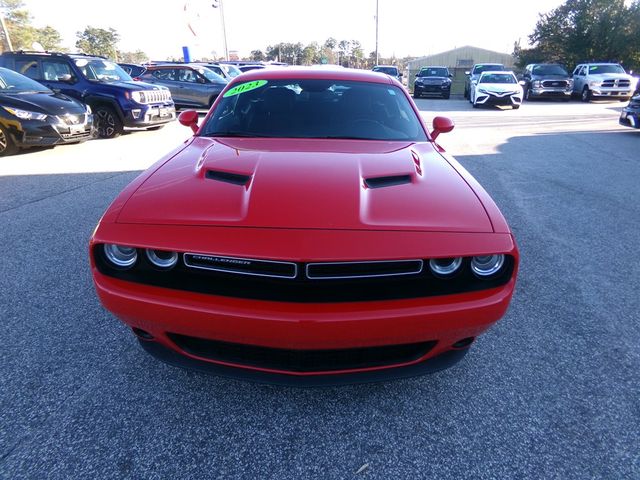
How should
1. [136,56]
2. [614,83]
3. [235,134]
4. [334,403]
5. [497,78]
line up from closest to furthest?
[334,403], [235,134], [497,78], [614,83], [136,56]

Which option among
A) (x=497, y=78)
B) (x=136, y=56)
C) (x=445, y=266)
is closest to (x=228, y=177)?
(x=445, y=266)

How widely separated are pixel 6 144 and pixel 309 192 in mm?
7708

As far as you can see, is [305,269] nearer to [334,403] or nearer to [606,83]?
[334,403]

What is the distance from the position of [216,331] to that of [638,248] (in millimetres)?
4009

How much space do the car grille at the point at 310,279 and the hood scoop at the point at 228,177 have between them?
1.58 ft

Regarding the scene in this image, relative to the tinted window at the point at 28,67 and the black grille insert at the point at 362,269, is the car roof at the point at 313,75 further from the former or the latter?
the tinted window at the point at 28,67

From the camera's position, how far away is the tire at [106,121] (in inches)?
363

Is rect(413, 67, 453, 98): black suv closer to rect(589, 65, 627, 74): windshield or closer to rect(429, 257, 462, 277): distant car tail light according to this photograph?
rect(589, 65, 627, 74): windshield

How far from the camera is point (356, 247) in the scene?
154 centimetres

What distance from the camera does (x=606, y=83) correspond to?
18250mm

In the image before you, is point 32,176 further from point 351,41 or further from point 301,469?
point 351,41

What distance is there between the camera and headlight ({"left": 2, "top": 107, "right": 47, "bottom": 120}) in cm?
689

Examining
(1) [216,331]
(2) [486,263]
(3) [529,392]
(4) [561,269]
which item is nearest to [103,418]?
(1) [216,331]

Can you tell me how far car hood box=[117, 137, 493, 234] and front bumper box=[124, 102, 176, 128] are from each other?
26.2 feet
